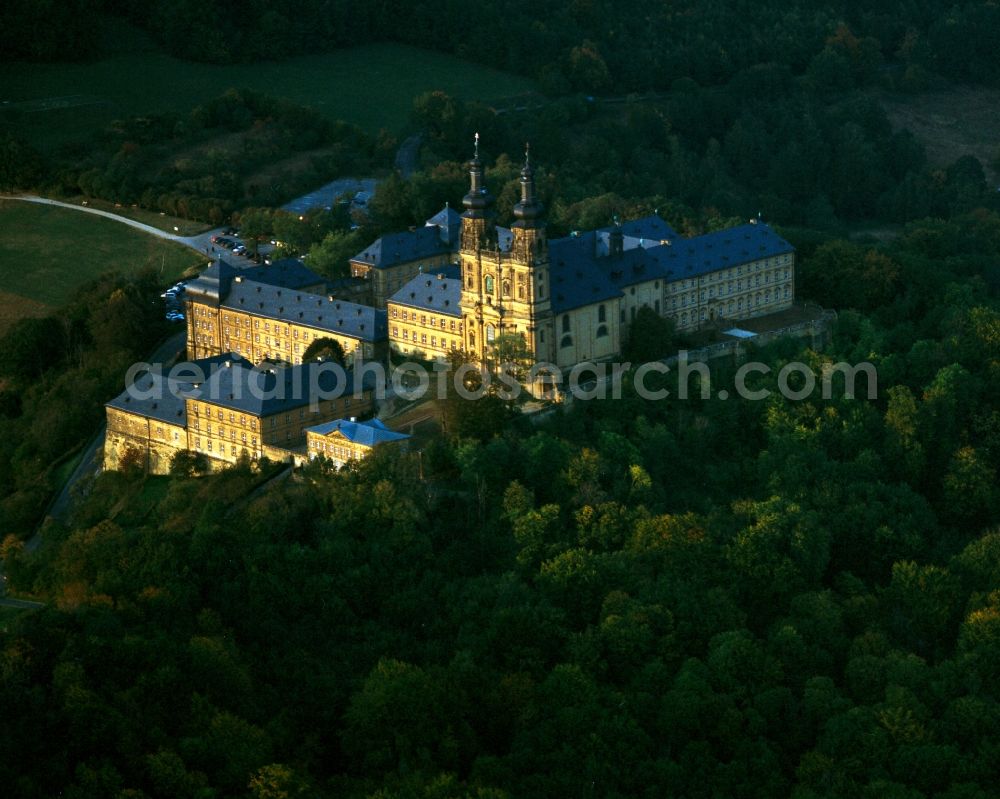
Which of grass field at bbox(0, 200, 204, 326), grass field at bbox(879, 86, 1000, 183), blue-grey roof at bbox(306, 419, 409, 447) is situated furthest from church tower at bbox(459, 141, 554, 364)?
grass field at bbox(879, 86, 1000, 183)

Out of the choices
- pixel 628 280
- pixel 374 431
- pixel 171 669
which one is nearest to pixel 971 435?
pixel 628 280

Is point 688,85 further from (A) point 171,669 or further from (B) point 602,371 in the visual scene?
(A) point 171,669

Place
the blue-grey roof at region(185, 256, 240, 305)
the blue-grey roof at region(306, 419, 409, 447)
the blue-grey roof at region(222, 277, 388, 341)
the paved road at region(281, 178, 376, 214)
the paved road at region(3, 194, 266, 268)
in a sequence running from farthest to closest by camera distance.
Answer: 1. the paved road at region(281, 178, 376, 214)
2. the paved road at region(3, 194, 266, 268)
3. the blue-grey roof at region(185, 256, 240, 305)
4. the blue-grey roof at region(222, 277, 388, 341)
5. the blue-grey roof at region(306, 419, 409, 447)

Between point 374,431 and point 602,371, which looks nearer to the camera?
point 374,431

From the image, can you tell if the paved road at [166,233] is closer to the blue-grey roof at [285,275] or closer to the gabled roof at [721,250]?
the blue-grey roof at [285,275]

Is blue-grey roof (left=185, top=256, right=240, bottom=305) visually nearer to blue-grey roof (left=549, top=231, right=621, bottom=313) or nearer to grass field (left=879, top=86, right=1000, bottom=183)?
blue-grey roof (left=549, top=231, right=621, bottom=313)
